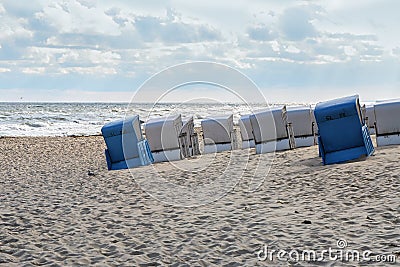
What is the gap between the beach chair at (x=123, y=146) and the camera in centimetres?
1559

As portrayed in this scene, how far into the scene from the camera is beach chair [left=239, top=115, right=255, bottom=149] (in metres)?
20.5

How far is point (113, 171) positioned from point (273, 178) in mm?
4966

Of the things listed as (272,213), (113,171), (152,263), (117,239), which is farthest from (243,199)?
(113,171)

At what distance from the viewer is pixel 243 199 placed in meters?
9.67

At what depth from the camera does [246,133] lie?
2056cm

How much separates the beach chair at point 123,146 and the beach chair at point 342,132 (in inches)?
205

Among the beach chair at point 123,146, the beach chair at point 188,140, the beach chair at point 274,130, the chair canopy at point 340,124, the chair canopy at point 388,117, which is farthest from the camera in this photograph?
the beach chair at point 188,140

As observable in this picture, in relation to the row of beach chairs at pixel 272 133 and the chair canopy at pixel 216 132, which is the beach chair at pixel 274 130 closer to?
the row of beach chairs at pixel 272 133

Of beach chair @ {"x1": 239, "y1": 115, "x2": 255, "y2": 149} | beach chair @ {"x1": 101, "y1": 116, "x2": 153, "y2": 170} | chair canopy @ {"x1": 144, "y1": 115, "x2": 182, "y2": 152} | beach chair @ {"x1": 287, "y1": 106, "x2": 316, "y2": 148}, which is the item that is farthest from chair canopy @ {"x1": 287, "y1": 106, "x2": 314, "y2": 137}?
beach chair @ {"x1": 101, "y1": 116, "x2": 153, "y2": 170}

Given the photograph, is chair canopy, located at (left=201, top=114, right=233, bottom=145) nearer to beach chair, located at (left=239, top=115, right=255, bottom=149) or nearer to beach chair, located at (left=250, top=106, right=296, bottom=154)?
beach chair, located at (left=239, top=115, right=255, bottom=149)

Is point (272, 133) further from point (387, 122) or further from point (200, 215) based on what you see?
point (200, 215)

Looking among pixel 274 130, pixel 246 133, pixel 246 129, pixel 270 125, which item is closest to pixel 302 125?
pixel 274 130

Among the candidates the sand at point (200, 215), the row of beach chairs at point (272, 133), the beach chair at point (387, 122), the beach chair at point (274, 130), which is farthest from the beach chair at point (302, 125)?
the sand at point (200, 215)

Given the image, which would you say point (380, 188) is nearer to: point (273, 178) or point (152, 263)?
point (273, 178)
